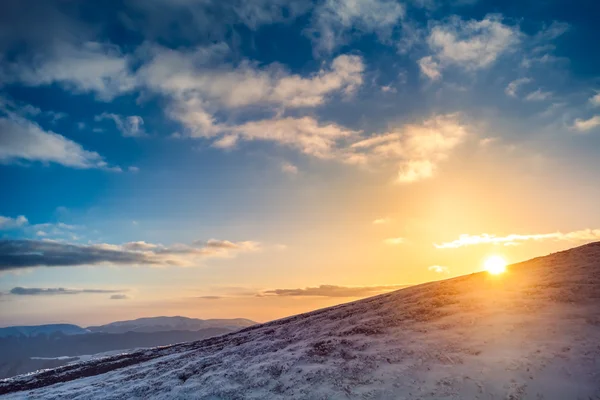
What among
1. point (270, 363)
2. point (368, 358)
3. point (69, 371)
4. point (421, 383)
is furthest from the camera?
point (69, 371)

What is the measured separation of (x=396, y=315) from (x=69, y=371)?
120 ft

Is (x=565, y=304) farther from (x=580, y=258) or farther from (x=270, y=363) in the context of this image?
(x=270, y=363)

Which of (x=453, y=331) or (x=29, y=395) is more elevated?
(x=453, y=331)

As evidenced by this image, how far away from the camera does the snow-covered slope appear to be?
12555 millimetres

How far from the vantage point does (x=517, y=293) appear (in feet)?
65.5

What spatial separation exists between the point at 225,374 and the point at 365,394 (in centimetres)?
1003

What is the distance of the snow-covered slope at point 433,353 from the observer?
41.2 feet

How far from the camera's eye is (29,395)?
2688 centimetres

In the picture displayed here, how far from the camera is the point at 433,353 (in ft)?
50.4

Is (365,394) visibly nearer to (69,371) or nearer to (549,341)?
(549,341)

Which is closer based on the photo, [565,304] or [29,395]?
[565,304]

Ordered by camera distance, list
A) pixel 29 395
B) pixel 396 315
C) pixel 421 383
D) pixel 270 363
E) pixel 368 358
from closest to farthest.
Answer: pixel 421 383 < pixel 368 358 < pixel 270 363 < pixel 396 315 < pixel 29 395

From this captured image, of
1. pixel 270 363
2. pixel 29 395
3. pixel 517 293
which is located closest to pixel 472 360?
pixel 517 293

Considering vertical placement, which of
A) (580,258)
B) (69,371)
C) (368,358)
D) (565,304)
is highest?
(580,258)
